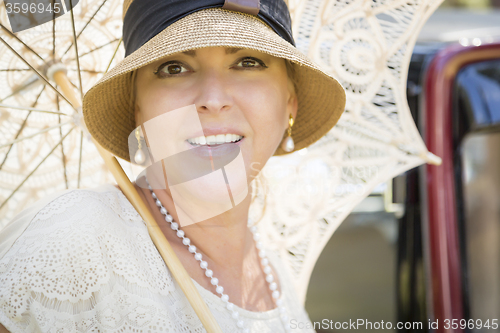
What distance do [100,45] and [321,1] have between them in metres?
1.00

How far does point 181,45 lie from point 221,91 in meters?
0.22

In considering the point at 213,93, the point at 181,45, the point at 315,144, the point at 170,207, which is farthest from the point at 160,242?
the point at 315,144

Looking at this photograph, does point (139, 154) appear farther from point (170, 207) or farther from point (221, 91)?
point (221, 91)

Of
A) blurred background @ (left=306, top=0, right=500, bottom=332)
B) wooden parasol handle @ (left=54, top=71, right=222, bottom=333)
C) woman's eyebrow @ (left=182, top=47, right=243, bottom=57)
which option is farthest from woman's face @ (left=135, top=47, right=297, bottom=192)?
blurred background @ (left=306, top=0, right=500, bottom=332)

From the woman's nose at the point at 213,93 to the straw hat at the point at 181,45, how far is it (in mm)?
166

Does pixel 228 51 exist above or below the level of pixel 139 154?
above

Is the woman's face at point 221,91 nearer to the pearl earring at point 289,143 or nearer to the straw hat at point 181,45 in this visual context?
the straw hat at point 181,45

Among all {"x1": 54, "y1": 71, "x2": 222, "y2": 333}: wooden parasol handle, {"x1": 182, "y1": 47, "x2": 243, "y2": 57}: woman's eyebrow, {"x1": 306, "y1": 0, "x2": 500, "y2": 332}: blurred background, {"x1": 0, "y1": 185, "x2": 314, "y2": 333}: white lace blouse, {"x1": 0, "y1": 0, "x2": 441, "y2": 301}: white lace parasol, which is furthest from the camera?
{"x1": 306, "y1": 0, "x2": 500, "y2": 332}: blurred background

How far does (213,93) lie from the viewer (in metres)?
1.36

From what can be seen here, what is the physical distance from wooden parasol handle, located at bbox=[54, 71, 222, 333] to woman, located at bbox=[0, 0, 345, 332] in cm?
3

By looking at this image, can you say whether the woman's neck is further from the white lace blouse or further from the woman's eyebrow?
the woman's eyebrow

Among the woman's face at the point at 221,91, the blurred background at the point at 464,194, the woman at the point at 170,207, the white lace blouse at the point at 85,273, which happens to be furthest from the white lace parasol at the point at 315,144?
the blurred background at the point at 464,194

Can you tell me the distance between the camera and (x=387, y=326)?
3.25 meters

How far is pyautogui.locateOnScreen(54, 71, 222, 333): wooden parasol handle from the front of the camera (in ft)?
4.15
